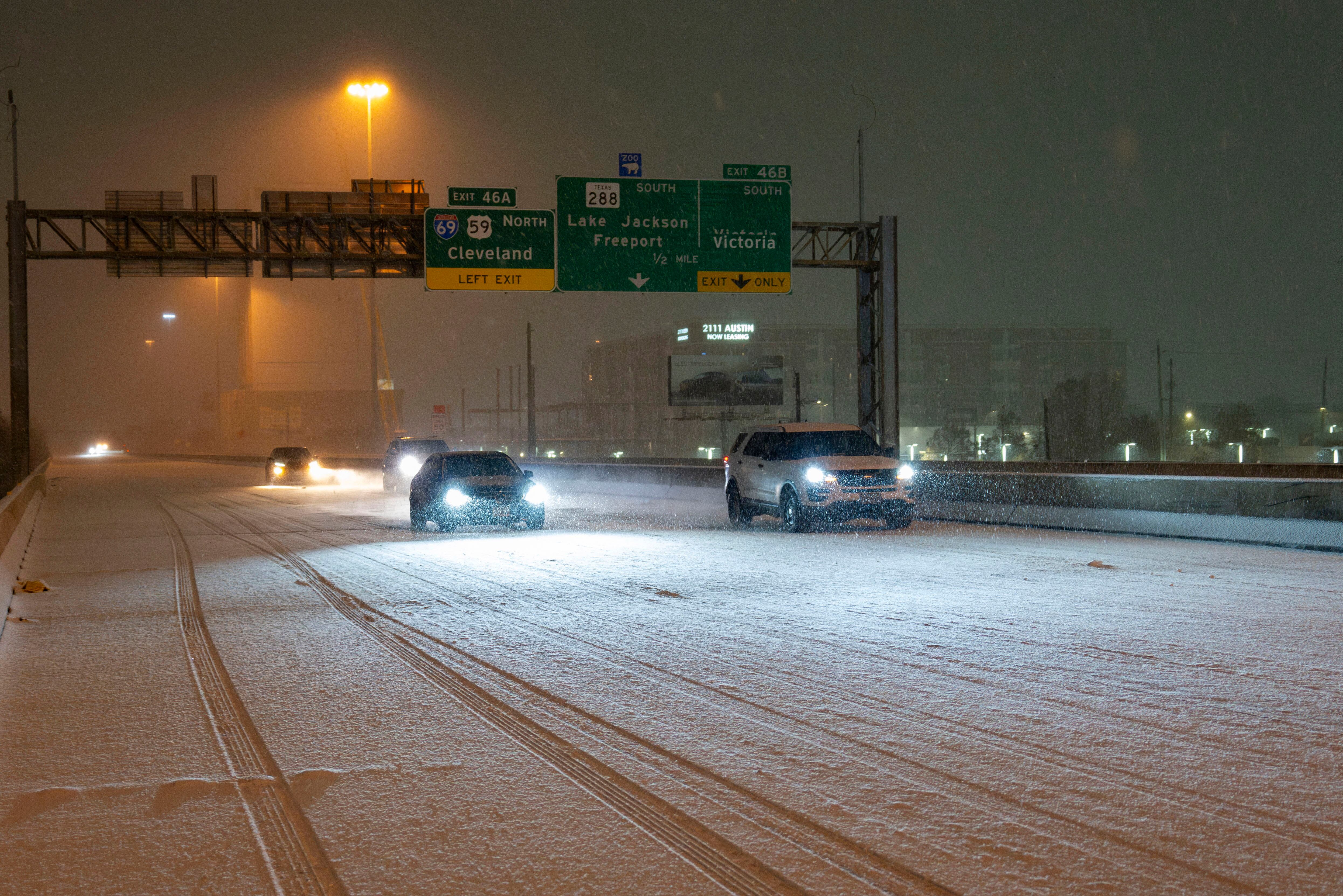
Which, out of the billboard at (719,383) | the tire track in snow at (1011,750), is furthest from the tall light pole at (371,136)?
the billboard at (719,383)

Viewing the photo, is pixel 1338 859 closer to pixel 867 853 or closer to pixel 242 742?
pixel 867 853

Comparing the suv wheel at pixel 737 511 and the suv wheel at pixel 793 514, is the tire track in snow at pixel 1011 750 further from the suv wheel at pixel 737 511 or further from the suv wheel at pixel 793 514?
the suv wheel at pixel 737 511

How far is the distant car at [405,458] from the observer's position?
119 ft

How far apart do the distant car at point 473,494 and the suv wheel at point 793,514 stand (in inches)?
169

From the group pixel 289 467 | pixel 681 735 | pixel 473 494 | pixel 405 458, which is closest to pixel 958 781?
pixel 681 735

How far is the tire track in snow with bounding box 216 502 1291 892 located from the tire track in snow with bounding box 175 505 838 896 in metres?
0.35

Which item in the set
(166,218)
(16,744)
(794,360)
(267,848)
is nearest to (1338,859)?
(267,848)

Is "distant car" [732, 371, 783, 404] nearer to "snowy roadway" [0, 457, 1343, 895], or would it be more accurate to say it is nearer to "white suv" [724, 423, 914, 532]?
"white suv" [724, 423, 914, 532]

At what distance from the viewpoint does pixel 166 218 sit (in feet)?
98.4

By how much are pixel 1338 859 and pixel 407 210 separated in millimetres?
29864

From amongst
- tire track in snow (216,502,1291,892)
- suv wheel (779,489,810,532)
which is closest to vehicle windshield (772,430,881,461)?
suv wheel (779,489,810,532)

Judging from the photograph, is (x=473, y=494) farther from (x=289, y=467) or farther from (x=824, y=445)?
(x=289, y=467)

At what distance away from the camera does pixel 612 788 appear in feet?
18.1

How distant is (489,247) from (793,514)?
13.7m
